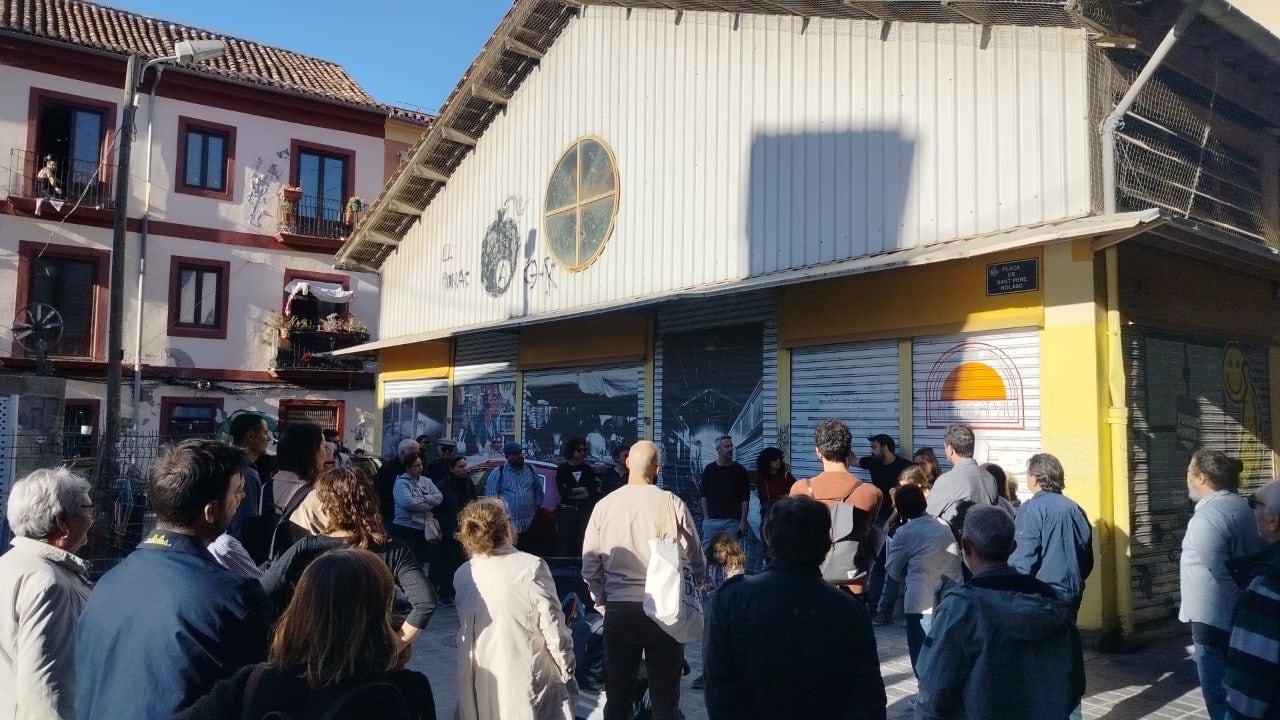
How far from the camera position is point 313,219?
79.7ft

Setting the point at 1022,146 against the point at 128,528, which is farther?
the point at 128,528

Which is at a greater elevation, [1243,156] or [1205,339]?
[1243,156]

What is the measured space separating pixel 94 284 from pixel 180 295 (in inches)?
73.8

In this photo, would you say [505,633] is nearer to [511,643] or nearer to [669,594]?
[511,643]

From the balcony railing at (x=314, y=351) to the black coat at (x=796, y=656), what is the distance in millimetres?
21594

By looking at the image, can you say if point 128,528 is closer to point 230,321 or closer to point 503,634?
Answer: point 503,634

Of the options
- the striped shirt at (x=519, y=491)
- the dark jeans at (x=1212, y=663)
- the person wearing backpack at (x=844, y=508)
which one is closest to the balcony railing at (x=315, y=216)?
the striped shirt at (x=519, y=491)

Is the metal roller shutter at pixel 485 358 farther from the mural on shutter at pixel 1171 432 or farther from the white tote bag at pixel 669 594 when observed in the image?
the white tote bag at pixel 669 594

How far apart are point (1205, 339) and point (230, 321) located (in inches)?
844

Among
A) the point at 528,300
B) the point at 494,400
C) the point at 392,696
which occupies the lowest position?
the point at 392,696

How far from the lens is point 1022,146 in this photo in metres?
8.12

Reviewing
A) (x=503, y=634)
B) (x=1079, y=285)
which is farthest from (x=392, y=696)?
(x=1079, y=285)

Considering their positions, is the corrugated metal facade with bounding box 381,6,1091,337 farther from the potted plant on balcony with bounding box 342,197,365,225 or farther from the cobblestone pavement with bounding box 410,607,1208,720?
the potted plant on balcony with bounding box 342,197,365,225

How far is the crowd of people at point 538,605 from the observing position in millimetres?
2414
